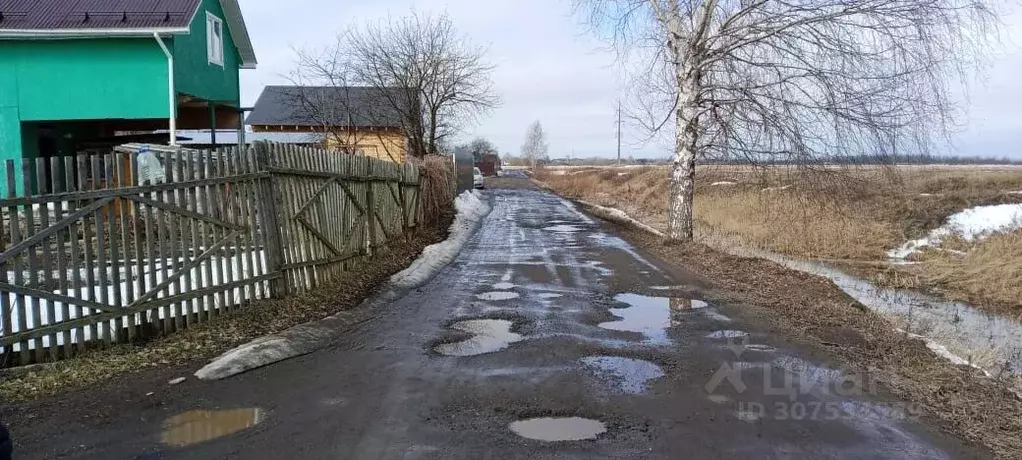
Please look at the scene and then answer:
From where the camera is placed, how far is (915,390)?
539cm

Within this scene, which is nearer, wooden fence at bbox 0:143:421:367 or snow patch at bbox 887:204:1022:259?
wooden fence at bbox 0:143:421:367

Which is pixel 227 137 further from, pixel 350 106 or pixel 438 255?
pixel 438 255

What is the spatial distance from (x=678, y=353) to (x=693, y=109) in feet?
31.3

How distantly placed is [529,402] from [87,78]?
15.9m

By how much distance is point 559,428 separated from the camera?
14.9 feet

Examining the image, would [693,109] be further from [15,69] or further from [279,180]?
[15,69]

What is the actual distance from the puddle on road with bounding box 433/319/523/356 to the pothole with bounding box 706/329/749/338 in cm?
205

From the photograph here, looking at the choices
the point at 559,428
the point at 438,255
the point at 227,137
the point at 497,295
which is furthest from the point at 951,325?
the point at 227,137

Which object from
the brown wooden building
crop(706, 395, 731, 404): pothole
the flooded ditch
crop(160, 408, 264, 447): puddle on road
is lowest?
the flooded ditch

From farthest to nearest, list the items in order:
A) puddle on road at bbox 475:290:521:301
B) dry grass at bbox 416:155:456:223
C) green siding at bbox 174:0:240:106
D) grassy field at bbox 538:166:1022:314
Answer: dry grass at bbox 416:155:456:223
green siding at bbox 174:0:240:106
grassy field at bbox 538:166:1022:314
puddle on road at bbox 475:290:521:301

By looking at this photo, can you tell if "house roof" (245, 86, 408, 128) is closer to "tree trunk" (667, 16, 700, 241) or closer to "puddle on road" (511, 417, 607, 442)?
"tree trunk" (667, 16, 700, 241)

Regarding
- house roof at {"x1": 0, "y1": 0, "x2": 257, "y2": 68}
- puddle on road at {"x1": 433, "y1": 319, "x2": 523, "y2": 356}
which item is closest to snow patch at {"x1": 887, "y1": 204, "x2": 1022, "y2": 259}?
puddle on road at {"x1": 433, "y1": 319, "x2": 523, "y2": 356}

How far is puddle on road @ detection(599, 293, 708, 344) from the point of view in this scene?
7461mm

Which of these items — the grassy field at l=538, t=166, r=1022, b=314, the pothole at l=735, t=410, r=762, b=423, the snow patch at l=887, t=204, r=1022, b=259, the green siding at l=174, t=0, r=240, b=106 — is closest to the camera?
the pothole at l=735, t=410, r=762, b=423
